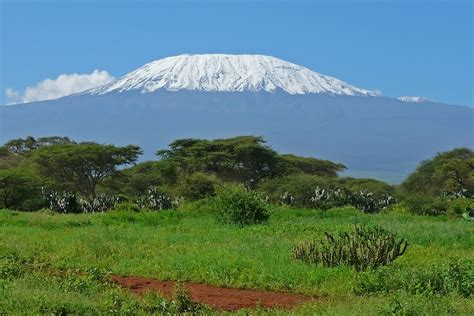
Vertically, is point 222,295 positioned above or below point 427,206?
below

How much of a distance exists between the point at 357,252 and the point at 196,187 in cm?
2563

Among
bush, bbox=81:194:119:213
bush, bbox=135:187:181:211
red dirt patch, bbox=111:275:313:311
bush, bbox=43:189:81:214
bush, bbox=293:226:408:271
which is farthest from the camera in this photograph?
bush, bbox=135:187:181:211

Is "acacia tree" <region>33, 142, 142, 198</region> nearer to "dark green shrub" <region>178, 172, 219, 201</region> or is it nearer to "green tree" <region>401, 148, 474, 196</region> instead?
"dark green shrub" <region>178, 172, 219, 201</region>

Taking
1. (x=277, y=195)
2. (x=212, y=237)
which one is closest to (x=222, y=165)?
(x=277, y=195)

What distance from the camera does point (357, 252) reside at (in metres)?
12.1

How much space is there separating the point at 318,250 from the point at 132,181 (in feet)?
109

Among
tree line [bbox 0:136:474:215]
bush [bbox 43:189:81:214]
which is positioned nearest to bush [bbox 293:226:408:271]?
bush [bbox 43:189:81:214]

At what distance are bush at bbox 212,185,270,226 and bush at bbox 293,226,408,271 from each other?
8548 mm

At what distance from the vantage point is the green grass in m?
8.52

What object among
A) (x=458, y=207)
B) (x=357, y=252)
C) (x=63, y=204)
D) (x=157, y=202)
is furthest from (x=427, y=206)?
(x=357, y=252)

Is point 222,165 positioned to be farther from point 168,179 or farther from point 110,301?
point 110,301

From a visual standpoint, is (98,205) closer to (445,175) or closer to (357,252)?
(445,175)

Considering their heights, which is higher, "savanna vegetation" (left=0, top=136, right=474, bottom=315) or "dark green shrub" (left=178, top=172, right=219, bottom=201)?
"dark green shrub" (left=178, top=172, right=219, bottom=201)

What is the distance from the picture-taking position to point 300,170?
150 ft
